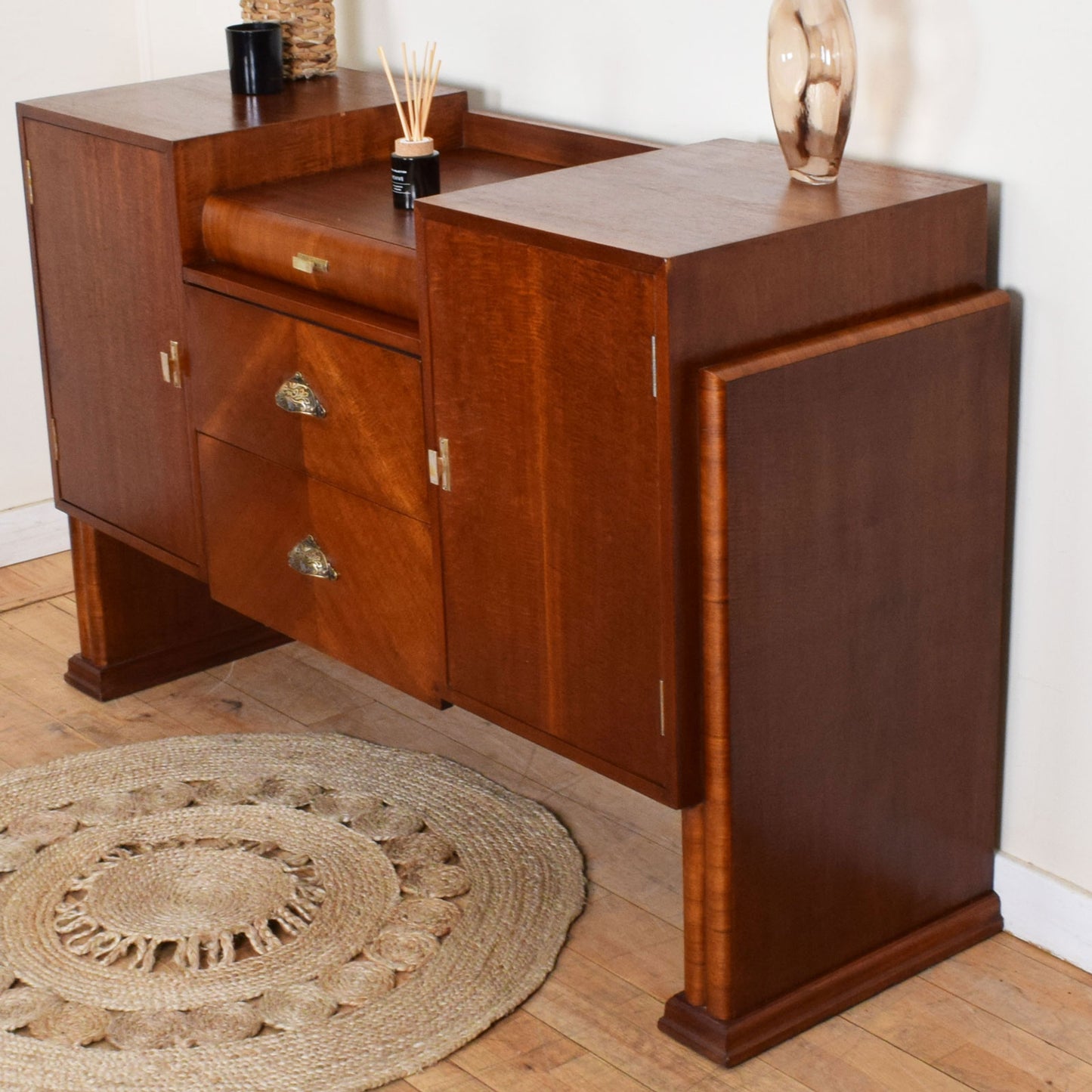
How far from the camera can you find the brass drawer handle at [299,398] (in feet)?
6.91

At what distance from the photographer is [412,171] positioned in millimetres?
→ 2160

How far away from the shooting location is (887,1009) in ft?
6.38

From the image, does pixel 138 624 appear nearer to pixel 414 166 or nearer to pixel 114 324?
pixel 114 324

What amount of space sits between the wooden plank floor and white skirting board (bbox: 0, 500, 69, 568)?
0.73 meters

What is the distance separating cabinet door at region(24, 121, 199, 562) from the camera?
2314 mm

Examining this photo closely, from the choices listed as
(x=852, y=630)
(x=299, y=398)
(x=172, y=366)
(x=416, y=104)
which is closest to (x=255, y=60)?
(x=416, y=104)

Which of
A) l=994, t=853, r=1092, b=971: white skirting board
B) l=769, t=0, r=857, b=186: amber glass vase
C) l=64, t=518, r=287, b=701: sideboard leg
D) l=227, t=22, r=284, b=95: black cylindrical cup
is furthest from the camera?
l=64, t=518, r=287, b=701: sideboard leg

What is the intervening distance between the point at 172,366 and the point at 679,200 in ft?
2.92

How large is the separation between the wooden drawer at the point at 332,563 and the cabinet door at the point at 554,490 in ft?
0.35

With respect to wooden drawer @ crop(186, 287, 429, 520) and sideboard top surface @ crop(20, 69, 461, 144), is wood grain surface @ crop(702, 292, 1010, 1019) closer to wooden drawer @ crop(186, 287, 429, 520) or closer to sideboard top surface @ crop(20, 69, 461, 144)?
wooden drawer @ crop(186, 287, 429, 520)

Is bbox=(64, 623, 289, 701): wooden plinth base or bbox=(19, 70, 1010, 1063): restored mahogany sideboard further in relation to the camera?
bbox=(64, 623, 289, 701): wooden plinth base

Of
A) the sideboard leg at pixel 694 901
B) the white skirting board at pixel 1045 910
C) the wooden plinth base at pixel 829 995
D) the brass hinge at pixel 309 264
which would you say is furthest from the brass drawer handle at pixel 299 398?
the white skirting board at pixel 1045 910

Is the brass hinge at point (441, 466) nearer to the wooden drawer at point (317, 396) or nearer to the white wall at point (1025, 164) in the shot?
the wooden drawer at point (317, 396)

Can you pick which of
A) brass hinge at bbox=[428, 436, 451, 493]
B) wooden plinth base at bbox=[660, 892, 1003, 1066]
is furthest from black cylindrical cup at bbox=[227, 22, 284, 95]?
wooden plinth base at bbox=[660, 892, 1003, 1066]
